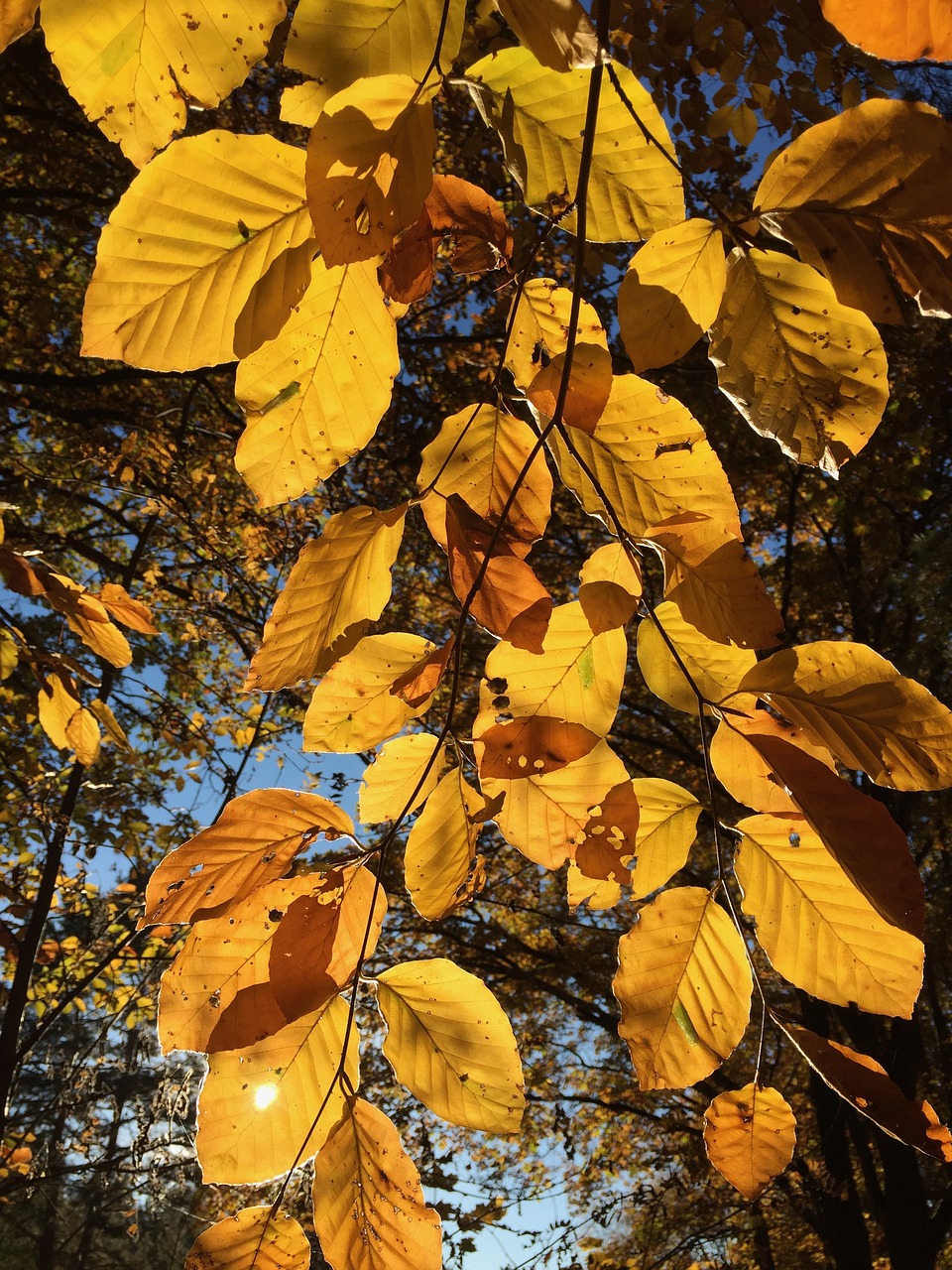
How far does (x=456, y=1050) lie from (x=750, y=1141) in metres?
0.26

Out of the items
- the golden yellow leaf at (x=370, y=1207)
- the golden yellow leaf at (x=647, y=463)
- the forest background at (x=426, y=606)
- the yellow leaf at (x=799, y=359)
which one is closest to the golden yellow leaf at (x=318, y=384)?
the golden yellow leaf at (x=647, y=463)

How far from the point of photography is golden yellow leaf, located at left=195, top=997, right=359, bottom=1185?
587 millimetres

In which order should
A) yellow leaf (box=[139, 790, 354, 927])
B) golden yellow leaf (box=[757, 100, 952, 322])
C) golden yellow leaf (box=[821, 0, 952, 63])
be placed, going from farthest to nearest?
1. yellow leaf (box=[139, 790, 354, 927])
2. golden yellow leaf (box=[757, 100, 952, 322])
3. golden yellow leaf (box=[821, 0, 952, 63])

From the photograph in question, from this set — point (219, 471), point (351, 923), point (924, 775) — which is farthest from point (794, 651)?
point (219, 471)

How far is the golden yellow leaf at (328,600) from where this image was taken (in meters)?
0.60

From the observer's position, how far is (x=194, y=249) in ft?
1.62

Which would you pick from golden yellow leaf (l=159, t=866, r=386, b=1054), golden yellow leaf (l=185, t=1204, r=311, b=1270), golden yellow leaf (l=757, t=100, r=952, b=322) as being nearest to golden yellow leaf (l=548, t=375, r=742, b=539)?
golden yellow leaf (l=757, t=100, r=952, b=322)

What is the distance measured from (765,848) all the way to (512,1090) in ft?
0.94

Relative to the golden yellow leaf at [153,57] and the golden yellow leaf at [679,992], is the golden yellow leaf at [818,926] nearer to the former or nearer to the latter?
the golden yellow leaf at [679,992]

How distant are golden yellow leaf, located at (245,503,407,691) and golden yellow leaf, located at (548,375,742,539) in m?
0.16

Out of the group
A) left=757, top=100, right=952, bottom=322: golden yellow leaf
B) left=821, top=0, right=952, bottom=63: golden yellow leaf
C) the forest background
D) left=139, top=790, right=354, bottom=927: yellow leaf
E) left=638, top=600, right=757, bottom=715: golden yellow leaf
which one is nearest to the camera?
left=821, top=0, right=952, bottom=63: golden yellow leaf

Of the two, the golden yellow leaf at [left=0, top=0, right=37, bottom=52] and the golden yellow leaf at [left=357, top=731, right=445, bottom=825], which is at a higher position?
the golden yellow leaf at [left=0, top=0, right=37, bottom=52]

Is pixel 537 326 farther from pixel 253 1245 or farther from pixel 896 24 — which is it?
pixel 253 1245

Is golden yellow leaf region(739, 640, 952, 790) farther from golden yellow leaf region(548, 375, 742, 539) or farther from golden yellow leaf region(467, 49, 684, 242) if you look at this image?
golden yellow leaf region(467, 49, 684, 242)
